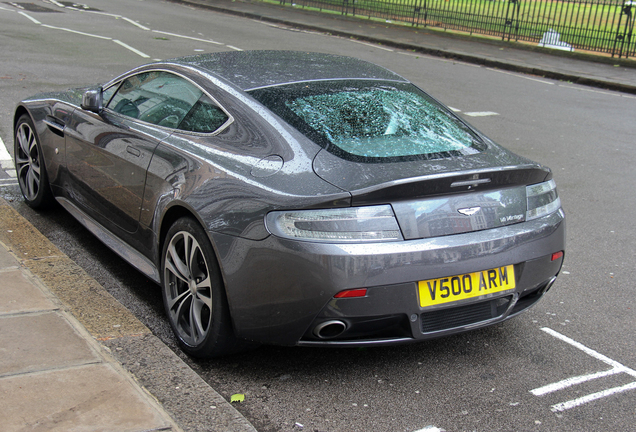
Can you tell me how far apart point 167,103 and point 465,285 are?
2.05 meters

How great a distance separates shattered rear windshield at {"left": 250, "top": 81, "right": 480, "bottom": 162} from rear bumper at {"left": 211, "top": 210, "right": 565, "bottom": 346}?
1.67 ft

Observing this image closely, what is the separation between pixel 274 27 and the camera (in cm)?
2083

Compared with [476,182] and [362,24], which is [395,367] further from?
[362,24]

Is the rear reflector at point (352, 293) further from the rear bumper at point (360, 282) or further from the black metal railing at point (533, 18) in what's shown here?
the black metal railing at point (533, 18)

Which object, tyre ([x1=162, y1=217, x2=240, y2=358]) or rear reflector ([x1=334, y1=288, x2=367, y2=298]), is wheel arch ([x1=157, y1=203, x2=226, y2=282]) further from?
rear reflector ([x1=334, y1=288, x2=367, y2=298])

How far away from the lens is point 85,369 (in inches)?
114

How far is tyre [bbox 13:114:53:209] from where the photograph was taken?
5.04 meters

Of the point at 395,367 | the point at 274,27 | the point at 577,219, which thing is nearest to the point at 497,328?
the point at 395,367

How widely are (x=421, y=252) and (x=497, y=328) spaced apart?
1235mm

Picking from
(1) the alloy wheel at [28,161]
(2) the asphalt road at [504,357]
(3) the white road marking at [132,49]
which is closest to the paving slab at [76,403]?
(2) the asphalt road at [504,357]

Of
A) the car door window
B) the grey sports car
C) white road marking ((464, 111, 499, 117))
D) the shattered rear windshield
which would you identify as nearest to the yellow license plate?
the grey sports car

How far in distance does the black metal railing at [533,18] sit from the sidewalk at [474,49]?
650mm

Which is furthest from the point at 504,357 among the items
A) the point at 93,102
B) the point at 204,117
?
the point at 93,102

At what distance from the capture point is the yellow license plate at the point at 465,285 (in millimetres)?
2916
